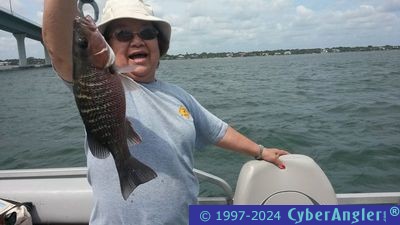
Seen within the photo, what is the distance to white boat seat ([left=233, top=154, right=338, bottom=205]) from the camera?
3.16 metres

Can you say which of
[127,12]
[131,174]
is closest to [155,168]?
[131,174]

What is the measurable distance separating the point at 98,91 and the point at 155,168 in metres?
0.71

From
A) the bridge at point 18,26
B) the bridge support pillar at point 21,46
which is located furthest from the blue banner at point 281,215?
the bridge support pillar at point 21,46

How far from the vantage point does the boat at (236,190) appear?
→ 318 centimetres

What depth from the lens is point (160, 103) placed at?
2.43 metres

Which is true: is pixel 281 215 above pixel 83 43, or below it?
below

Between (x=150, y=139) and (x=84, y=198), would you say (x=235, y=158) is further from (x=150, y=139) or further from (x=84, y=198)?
(x=150, y=139)

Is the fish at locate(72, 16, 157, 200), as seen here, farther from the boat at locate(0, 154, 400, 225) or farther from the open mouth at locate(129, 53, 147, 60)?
the boat at locate(0, 154, 400, 225)

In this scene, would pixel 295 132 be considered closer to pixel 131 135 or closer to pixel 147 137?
pixel 147 137

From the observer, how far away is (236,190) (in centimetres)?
334

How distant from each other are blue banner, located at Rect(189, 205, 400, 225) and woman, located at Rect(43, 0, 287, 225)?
0.29 meters

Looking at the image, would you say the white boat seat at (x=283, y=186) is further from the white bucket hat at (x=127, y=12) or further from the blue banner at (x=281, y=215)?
the white bucket hat at (x=127, y=12)

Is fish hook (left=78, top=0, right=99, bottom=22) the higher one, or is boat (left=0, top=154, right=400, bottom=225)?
fish hook (left=78, top=0, right=99, bottom=22)

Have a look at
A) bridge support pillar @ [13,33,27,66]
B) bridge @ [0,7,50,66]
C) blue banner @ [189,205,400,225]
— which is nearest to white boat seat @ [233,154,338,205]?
blue banner @ [189,205,400,225]
